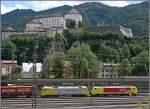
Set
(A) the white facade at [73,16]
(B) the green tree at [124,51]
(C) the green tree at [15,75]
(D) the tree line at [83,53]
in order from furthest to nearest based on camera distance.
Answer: (A) the white facade at [73,16] → (B) the green tree at [124,51] → (D) the tree line at [83,53] → (C) the green tree at [15,75]

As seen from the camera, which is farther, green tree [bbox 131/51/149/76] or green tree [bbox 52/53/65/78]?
green tree [bbox 131/51/149/76]

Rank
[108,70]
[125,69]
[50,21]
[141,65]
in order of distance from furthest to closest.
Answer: [50,21]
[108,70]
[125,69]
[141,65]

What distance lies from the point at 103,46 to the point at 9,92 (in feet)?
116

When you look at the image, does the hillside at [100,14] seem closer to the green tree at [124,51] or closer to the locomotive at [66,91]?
the green tree at [124,51]

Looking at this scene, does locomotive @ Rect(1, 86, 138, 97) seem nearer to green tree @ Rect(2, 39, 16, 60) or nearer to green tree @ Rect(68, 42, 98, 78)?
green tree @ Rect(68, 42, 98, 78)

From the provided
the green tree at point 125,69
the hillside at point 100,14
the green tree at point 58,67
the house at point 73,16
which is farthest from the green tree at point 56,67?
the hillside at point 100,14

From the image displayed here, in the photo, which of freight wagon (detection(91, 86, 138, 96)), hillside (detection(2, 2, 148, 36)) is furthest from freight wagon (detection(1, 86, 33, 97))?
hillside (detection(2, 2, 148, 36))

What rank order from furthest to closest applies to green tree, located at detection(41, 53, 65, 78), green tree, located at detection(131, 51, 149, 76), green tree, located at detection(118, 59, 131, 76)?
1. green tree, located at detection(118, 59, 131, 76)
2. green tree, located at detection(131, 51, 149, 76)
3. green tree, located at detection(41, 53, 65, 78)

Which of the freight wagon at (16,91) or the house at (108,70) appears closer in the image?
the freight wagon at (16,91)

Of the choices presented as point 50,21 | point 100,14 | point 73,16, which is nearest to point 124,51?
point 73,16

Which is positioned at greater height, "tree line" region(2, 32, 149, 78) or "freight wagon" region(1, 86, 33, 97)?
"tree line" region(2, 32, 149, 78)

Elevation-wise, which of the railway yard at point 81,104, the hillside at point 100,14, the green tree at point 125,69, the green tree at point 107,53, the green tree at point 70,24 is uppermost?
the hillside at point 100,14

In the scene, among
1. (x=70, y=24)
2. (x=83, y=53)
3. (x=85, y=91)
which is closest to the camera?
(x=85, y=91)

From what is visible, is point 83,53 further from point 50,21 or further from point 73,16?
point 73,16
